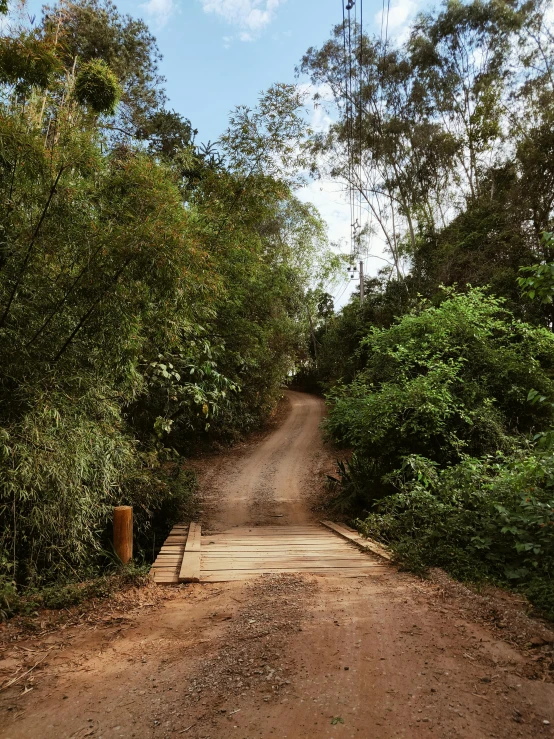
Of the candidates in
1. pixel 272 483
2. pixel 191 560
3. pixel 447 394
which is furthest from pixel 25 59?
pixel 272 483

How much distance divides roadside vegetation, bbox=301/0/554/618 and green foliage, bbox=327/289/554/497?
0.03 metres

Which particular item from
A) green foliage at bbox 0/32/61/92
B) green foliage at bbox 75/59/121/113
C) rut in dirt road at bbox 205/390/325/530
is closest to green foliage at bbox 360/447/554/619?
rut in dirt road at bbox 205/390/325/530

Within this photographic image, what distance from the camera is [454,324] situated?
6.66m

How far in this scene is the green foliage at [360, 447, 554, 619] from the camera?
3.08m

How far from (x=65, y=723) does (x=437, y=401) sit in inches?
192

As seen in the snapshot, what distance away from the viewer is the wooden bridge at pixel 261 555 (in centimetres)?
355

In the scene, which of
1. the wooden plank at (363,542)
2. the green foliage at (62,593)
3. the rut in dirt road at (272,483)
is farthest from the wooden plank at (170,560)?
the wooden plank at (363,542)

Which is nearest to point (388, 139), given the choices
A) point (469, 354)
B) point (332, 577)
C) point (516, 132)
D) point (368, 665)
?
point (516, 132)

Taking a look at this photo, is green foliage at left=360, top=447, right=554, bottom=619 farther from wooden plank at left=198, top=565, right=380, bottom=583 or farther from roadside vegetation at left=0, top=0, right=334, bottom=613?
roadside vegetation at left=0, top=0, right=334, bottom=613

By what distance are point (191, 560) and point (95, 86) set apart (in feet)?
16.0

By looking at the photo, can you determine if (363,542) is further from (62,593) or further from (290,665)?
(62,593)

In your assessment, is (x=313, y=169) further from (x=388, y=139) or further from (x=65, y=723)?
(x=65, y=723)

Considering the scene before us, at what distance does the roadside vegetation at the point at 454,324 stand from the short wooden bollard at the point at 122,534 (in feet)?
7.37

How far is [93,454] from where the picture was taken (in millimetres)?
3281
